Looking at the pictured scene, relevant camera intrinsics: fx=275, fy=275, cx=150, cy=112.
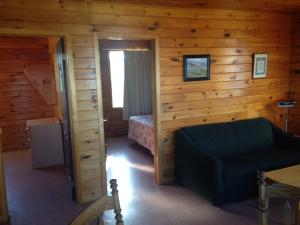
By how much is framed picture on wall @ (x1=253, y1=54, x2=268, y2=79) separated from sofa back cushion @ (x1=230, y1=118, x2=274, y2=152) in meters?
0.75

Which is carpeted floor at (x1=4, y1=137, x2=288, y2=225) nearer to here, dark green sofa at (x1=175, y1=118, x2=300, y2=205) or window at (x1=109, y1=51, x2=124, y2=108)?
dark green sofa at (x1=175, y1=118, x2=300, y2=205)

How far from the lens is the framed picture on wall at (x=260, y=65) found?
4293mm

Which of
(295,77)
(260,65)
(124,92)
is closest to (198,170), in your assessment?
(260,65)

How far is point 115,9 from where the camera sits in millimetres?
3262

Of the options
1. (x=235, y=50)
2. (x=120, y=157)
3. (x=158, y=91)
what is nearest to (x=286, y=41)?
(x=235, y=50)

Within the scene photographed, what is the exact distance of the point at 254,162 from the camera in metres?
3.36

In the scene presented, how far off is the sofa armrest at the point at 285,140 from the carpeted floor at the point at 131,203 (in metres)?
1.04

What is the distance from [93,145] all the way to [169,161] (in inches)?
45.2

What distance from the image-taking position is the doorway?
164 inches

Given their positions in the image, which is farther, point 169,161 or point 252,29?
point 252,29

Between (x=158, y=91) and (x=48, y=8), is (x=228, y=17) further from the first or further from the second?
(x=48, y=8)

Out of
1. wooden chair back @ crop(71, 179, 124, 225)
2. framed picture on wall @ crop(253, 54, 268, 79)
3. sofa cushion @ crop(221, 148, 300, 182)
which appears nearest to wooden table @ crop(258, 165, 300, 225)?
wooden chair back @ crop(71, 179, 124, 225)

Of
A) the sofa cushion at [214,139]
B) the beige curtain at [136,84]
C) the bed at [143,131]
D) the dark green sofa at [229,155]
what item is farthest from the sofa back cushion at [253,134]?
the beige curtain at [136,84]

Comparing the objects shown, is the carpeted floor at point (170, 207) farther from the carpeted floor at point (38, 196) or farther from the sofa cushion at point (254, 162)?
the carpeted floor at point (38, 196)
